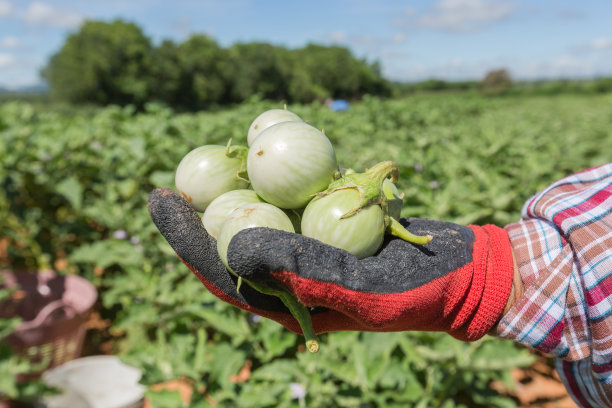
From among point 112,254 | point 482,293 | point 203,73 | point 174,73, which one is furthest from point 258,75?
point 482,293

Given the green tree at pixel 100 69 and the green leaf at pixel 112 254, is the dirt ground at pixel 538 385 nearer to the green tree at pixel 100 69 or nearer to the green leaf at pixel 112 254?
the green leaf at pixel 112 254

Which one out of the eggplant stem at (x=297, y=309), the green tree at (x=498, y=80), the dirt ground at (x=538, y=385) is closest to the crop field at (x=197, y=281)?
the dirt ground at (x=538, y=385)

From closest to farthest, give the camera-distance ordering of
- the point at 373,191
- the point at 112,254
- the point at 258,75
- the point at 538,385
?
the point at 373,191
the point at 112,254
the point at 538,385
the point at 258,75

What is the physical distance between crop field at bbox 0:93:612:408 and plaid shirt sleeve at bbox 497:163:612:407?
91cm

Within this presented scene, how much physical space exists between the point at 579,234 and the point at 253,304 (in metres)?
0.95

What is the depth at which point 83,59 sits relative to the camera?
131 ft

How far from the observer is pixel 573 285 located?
1318mm

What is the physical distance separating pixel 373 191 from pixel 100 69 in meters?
43.0

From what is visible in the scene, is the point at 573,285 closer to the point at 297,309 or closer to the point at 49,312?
the point at 297,309

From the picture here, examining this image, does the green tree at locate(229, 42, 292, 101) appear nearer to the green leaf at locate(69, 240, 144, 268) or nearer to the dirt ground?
the green leaf at locate(69, 240, 144, 268)

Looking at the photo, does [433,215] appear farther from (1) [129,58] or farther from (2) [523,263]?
(1) [129,58]

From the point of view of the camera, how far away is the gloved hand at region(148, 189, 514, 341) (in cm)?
108

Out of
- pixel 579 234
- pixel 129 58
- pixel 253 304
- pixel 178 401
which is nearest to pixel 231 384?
pixel 178 401

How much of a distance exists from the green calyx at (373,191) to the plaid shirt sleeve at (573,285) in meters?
0.44
